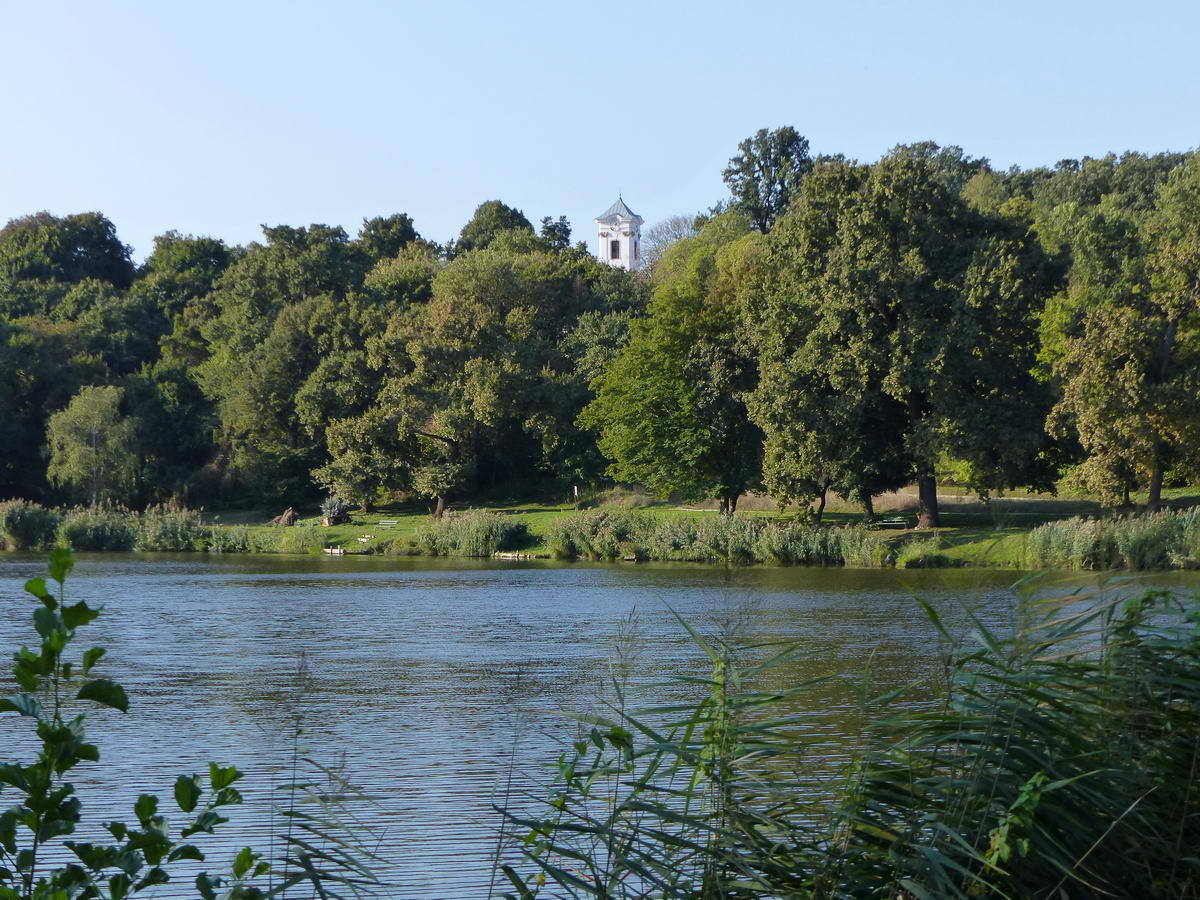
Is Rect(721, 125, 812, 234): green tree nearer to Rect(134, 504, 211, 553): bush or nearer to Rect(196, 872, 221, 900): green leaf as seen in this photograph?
Rect(134, 504, 211, 553): bush

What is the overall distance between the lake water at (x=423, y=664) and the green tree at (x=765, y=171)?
48.7 m

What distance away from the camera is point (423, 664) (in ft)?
66.0

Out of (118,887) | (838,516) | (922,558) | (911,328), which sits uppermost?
(911,328)

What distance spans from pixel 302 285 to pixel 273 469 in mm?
10464

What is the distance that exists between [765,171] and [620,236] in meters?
65.6

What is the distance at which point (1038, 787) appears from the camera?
5578 mm

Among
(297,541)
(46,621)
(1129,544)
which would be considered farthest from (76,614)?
(297,541)

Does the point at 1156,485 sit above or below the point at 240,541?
above

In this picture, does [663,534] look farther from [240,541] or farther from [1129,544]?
[240,541]

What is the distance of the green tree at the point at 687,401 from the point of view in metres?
46.9

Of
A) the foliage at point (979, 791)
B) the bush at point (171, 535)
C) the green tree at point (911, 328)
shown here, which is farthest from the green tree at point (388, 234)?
the foliage at point (979, 791)

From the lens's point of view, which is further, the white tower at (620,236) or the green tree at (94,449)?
the white tower at (620,236)

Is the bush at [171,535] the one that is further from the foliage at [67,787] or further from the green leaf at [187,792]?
the green leaf at [187,792]

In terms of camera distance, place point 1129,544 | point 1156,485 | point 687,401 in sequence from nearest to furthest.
Result: 1. point 1129,544
2. point 1156,485
3. point 687,401
